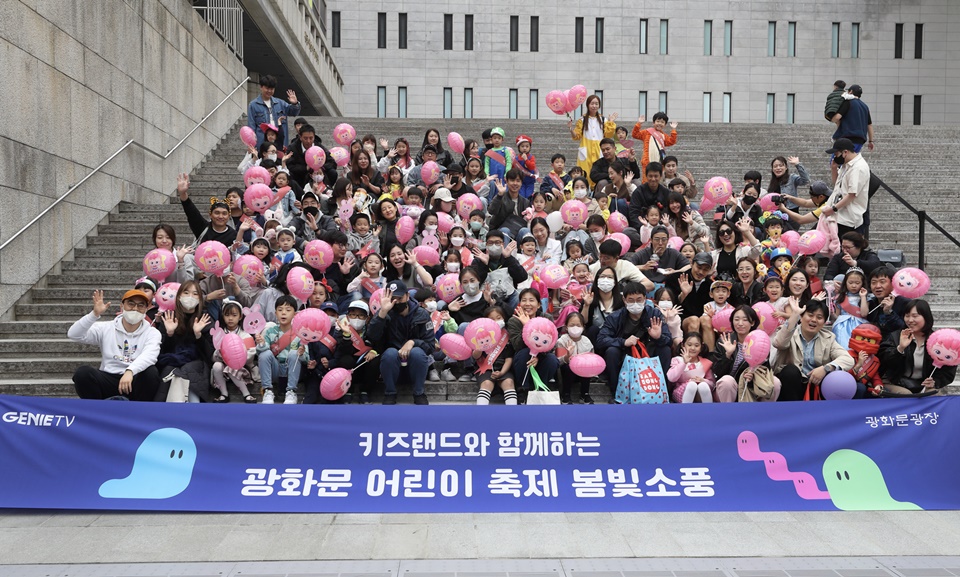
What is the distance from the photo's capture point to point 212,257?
868 centimetres

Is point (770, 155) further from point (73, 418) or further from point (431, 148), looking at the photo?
point (73, 418)

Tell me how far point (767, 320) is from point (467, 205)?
434 centimetres

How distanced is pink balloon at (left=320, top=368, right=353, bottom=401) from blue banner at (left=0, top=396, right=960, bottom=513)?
1120mm

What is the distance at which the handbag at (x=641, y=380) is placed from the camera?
7.86 m

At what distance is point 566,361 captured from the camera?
8.24m

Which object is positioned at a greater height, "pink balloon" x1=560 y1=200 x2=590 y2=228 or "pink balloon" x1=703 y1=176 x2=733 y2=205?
"pink balloon" x1=703 y1=176 x2=733 y2=205

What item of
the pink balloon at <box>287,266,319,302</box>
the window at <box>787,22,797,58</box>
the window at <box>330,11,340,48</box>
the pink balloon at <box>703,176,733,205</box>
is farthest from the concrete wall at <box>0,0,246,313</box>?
the window at <box>787,22,797,58</box>

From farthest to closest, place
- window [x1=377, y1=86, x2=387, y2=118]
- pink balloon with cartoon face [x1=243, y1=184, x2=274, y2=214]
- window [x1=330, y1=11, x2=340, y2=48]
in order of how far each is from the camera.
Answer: window [x1=377, y1=86, x2=387, y2=118]
window [x1=330, y1=11, x2=340, y2=48]
pink balloon with cartoon face [x1=243, y1=184, x2=274, y2=214]

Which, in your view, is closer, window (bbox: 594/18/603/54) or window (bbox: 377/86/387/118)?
window (bbox: 594/18/603/54)

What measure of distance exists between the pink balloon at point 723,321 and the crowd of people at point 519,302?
0.03 metres

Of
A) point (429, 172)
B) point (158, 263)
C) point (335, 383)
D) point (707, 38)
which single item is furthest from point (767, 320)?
point (707, 38)

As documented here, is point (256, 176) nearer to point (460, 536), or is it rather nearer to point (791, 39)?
point (460, 536)

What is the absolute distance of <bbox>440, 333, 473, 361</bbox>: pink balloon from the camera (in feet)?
26.9

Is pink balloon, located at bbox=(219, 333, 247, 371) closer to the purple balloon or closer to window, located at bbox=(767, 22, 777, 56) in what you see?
the purple balloon
